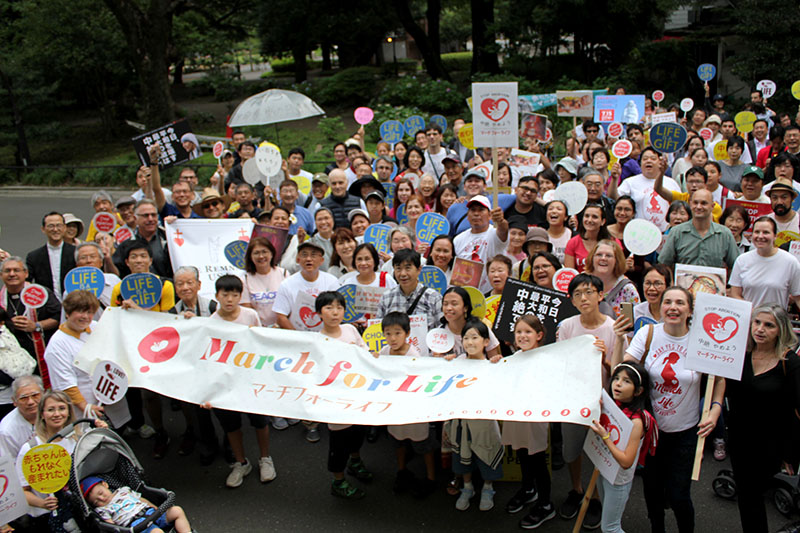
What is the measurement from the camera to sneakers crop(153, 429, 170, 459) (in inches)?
257

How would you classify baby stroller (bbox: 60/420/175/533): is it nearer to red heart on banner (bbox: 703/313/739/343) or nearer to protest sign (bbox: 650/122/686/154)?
red heart on banner (bbox: 703/313/739/343)

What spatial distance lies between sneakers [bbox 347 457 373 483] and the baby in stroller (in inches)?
62.5

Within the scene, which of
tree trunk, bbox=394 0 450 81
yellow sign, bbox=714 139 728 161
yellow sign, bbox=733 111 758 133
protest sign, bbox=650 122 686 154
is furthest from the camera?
tree trunk, bbox=394 0 450 81

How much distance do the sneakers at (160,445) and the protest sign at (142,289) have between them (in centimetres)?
132

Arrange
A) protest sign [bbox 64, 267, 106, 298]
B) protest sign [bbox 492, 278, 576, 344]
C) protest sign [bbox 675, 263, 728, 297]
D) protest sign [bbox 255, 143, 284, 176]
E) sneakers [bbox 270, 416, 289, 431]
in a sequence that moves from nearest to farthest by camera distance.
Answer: protest sign [bbox 492, 278, 576, 344] < protest sign [bbox 675, 263, 728, 297] < protest sign [bbox 64, 267, 106, 298] < sneakers [bbox 270, 416, 289, 431] < protest sign [bbox 255, 143, 284, 176]

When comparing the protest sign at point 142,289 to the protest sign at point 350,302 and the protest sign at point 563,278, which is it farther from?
the protest sign at point 563,278

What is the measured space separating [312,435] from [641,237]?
377 centimetres

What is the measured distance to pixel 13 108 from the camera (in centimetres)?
2277

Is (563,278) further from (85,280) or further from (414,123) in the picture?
(414,123)

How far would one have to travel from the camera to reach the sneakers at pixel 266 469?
5.98 metres

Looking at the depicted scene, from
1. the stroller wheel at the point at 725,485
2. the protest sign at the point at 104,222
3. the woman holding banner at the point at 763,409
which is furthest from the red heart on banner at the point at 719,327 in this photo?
the protest sign at the point at 104,222

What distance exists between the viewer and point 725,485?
17.5 ft

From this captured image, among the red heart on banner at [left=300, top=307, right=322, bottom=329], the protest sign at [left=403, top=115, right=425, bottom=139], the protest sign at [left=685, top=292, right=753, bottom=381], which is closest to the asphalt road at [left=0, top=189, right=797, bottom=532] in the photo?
the red heart on banner at [left=300, top=307, right=322, bottom=329]

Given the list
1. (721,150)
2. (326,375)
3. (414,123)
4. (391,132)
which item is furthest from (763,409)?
(414,123)
